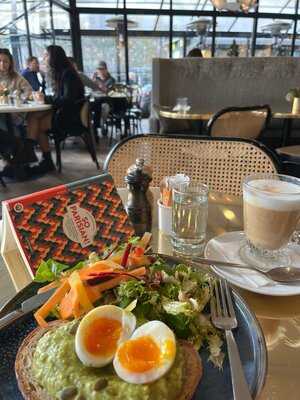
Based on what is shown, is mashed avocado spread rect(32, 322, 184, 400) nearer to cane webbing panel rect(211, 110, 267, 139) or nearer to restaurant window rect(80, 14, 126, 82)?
cane webbing panel rect(211, 110, 267, 139)

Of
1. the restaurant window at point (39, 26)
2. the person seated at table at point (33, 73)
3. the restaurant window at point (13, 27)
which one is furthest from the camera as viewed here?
the restaurant window at point (39, 26)

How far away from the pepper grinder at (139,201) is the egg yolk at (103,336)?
36 cm

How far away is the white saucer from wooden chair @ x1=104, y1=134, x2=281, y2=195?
57 cm

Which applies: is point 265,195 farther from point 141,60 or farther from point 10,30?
point 141,60

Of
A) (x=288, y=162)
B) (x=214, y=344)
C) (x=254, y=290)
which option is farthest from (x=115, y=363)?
(x=288, y=162)

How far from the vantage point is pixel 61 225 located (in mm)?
649

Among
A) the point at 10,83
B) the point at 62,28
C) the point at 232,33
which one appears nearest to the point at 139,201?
the point at 10,83

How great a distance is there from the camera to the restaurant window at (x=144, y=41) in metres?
7.84

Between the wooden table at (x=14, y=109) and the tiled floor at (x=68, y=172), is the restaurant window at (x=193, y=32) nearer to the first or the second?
the tiled floor at (x=68, y=172)

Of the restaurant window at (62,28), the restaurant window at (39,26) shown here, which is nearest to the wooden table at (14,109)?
the restaurant window at (39,26)

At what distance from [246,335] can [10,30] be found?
6.96 metres

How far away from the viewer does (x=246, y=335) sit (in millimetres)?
489

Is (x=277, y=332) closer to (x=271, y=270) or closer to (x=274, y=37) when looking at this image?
(x=271, y=270)

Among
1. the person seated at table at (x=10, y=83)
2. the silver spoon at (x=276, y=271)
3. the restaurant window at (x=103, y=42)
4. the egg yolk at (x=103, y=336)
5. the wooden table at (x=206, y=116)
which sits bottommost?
the wooden table at (x=206, y=116)
